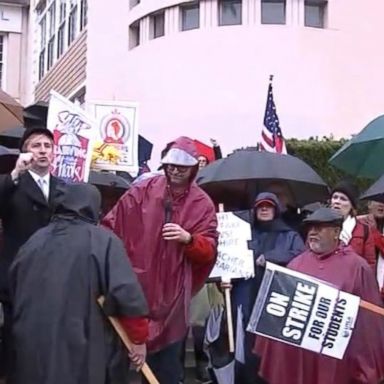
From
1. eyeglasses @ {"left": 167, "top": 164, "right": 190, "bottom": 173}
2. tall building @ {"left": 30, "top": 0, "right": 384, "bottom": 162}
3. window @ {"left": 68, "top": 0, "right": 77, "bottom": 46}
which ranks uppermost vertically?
window @ {"left": 68, "top": 0, "right": 77, "bottom": 46}

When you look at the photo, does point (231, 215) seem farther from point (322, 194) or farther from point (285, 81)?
point (285, 81)

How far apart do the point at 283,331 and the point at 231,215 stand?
4.53 ft

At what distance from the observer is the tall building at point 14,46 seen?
105 feet

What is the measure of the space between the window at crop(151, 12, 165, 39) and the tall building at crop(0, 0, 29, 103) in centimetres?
1307

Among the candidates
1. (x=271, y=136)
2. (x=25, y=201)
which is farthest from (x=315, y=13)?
(x=25, y=201)

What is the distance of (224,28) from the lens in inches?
720

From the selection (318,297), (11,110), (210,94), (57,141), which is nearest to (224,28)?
(210,94)

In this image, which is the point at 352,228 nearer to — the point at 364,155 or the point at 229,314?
the point at 229,314

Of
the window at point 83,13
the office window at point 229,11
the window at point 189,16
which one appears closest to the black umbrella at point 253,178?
the office window at point 229,11

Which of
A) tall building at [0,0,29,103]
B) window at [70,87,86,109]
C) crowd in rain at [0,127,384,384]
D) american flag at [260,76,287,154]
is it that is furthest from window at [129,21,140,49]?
crowd in rain at [0,127,384,384]

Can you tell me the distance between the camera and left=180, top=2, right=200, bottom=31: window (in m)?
18.8

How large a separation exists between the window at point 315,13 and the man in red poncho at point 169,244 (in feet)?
43.0

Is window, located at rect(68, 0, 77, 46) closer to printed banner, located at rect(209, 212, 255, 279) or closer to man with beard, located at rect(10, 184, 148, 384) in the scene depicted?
printed banner, located at rect(209, 212, 255, 279)

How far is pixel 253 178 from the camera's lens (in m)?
8.19
